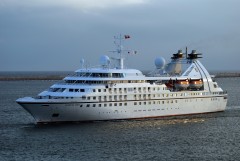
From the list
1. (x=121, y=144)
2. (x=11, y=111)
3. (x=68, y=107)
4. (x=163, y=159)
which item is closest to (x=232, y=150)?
(x=163, y=159)

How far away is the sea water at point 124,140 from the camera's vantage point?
133ft

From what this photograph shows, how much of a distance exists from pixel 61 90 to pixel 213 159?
23459 mm

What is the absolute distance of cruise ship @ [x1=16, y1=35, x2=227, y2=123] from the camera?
5462cm

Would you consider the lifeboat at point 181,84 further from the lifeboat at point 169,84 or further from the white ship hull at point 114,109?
the white ship hull at point 114,109

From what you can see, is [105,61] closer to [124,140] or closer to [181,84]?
[181,84]

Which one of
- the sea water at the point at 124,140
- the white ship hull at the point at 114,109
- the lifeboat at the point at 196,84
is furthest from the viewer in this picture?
the lifeboat at the point at 196,84

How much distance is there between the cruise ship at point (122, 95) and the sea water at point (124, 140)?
1.38m

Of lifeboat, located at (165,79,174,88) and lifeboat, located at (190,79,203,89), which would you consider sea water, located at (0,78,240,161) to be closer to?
lifeboat, located at (165,79,174,88)

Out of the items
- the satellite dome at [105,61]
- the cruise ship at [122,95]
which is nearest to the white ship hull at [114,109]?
the cruise ship at [122,95]

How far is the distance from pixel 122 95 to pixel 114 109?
210cm

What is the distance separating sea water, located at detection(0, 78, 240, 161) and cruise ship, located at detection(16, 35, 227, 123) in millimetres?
1382

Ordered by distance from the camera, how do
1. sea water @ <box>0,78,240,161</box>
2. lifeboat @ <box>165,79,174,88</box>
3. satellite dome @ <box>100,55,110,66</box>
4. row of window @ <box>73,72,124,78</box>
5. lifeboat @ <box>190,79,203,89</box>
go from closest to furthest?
sea water @ <box>0,78,240,161</box> → row of window @ <box>73,72,124,78</box> → satellite dome @ <box>100,55,110,66</box> → lifeboat @ <box>165,79,174,88</box> → lifeboat @ <box>190,79,203,89</box>

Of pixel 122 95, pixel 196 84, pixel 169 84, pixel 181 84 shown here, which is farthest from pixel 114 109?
pixel 196 84

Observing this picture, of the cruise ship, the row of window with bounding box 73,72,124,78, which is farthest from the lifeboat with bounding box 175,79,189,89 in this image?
the row of window with bounding box 73,72,124,78
